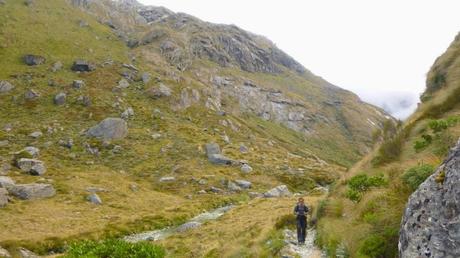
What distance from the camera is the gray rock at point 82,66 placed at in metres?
126

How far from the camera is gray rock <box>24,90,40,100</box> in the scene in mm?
102575

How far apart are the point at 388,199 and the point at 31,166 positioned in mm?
60853

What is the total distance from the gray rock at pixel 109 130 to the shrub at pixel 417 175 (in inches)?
3155

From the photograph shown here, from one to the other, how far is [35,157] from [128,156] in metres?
17.2

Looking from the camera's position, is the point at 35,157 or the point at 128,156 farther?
the point at 128,156

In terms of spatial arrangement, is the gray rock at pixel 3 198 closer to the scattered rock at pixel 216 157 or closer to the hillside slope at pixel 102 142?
the hillside slope at pixel 102 142

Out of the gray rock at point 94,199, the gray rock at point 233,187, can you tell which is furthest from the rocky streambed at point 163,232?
the gray rock at point 233,187

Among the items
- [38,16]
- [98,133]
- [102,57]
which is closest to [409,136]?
[98,133]

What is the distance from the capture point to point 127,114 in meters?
104

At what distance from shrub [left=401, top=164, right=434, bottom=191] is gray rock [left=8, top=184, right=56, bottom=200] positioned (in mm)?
49432

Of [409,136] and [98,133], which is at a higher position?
[409,136]

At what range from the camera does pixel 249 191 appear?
7412cm

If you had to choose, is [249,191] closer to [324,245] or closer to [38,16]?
[324,245]

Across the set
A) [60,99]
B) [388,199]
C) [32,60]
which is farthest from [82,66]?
[388,199]
